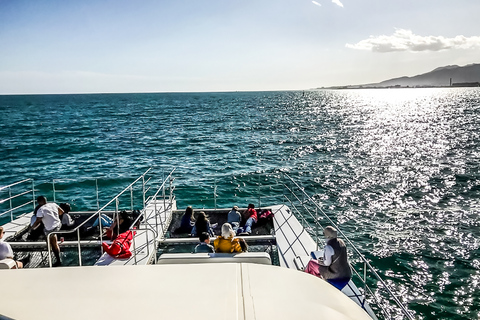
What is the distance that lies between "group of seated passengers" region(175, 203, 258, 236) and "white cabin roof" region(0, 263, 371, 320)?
610 centimetres

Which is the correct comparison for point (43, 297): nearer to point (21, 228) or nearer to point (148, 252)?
point (148, 252)

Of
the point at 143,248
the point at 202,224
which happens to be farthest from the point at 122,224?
the point at 202,224

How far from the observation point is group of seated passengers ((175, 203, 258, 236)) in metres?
9.66

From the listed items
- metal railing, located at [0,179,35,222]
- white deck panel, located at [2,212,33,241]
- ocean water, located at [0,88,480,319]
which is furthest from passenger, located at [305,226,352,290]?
white deck panel, located at [2,212,33,241]

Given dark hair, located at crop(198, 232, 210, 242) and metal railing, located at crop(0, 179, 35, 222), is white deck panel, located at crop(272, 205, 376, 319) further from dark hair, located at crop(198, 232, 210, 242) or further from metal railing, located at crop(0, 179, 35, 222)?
metal railing, located at crop(0, 179, 35, 222)

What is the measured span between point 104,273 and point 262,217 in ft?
25.6

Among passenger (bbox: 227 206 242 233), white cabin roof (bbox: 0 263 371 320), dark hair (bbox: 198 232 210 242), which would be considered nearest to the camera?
white cabin roof (bbox: 0 263 371 320)

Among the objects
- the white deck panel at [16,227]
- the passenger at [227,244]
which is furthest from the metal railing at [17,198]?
the passenger at [227,244]

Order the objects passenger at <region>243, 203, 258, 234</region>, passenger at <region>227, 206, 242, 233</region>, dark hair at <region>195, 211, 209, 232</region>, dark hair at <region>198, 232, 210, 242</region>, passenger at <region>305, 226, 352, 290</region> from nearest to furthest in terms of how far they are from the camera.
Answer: passenger at <region>305, 226, 352, 290</region>
dark hair at <region>198, 232, 210, 242</region>
dark hair at <region>195, 211, 209, 232</region>
passenger at <region>243, 203, 258, 234</region>
passenger at <region>227, 206, 242, 233</region>

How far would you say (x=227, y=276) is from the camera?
11.2ft

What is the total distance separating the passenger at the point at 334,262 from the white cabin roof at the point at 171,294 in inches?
111

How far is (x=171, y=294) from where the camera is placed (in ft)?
10.2

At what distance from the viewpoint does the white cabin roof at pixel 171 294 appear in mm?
2855

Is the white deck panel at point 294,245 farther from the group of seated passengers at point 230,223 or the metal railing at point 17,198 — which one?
the metal railing at point 17,198
